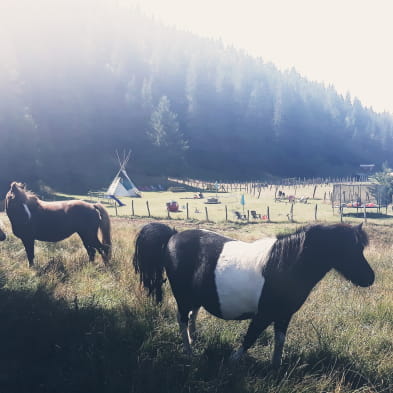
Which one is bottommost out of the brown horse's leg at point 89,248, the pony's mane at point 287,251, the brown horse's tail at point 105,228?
the brown horse's leg at point 89,248

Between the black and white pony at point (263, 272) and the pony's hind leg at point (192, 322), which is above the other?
the black and white pony at point (263, 272)

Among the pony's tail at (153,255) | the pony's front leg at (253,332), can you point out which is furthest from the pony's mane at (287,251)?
the pony's tail at (153,255)

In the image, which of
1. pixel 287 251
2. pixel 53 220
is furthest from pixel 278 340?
pixel 53 220

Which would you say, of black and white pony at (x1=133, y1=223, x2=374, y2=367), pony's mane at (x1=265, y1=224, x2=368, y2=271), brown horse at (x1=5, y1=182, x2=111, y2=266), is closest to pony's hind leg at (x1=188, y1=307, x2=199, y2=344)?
black and white pony at (x1=133, y1=223, x2=374, y2=367)

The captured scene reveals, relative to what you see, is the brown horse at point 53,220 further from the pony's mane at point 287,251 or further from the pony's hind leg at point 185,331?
the pony's mane at point 287,251

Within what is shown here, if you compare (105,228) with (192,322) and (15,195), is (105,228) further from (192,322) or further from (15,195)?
(192,322)

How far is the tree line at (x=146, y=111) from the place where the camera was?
168 feet

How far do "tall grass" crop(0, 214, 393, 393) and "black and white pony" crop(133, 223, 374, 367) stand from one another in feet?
1.14

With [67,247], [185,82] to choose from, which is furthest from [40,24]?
[67,247]

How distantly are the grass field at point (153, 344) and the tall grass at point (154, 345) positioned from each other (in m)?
0.01

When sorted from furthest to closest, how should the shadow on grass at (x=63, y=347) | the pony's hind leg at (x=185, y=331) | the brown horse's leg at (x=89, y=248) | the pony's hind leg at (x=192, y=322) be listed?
the brown horse's leg at (x=89, y=248)
the pony's hind leg at (x=192, y=322)
the pony's hind leg at (x=185, y=331)
the shadow on grass at (x=63, y=347)

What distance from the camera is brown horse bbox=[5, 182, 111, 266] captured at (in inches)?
287

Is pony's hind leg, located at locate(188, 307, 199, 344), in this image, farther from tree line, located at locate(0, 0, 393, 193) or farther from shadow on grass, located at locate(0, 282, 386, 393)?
tree line, located at locate(0, 0, 393, 193)

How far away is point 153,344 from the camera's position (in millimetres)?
3725
